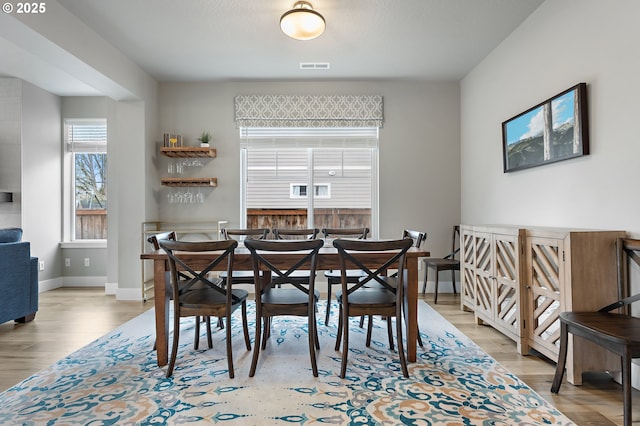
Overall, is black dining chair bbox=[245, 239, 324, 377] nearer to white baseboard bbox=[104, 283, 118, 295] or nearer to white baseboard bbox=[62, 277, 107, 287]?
white baseboard bbox=[104, 283, 118, 295]

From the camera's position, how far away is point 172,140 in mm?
4281

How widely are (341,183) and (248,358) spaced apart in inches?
107

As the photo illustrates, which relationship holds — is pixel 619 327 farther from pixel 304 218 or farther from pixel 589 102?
pixel 304 218

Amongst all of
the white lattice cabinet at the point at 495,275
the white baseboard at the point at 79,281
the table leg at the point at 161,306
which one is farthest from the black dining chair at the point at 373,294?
the white baseboard at the point at 79,281

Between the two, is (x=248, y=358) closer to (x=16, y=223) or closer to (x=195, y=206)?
(x=195, y=206)

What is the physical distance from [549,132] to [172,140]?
3951 millimetres

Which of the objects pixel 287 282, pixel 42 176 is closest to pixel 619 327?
pixel 287 282

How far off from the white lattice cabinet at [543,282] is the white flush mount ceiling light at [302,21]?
7.15 feet

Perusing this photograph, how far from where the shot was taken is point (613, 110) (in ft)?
7.09

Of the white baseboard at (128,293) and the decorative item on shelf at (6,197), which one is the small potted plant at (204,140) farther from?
the decorative item on shelf at (6,197)

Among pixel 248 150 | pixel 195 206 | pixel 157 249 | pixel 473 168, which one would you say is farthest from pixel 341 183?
pixel 157 249

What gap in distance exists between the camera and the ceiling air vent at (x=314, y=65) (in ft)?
13.0

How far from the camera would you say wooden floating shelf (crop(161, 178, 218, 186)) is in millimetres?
4246

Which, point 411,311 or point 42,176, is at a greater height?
point 42,176
